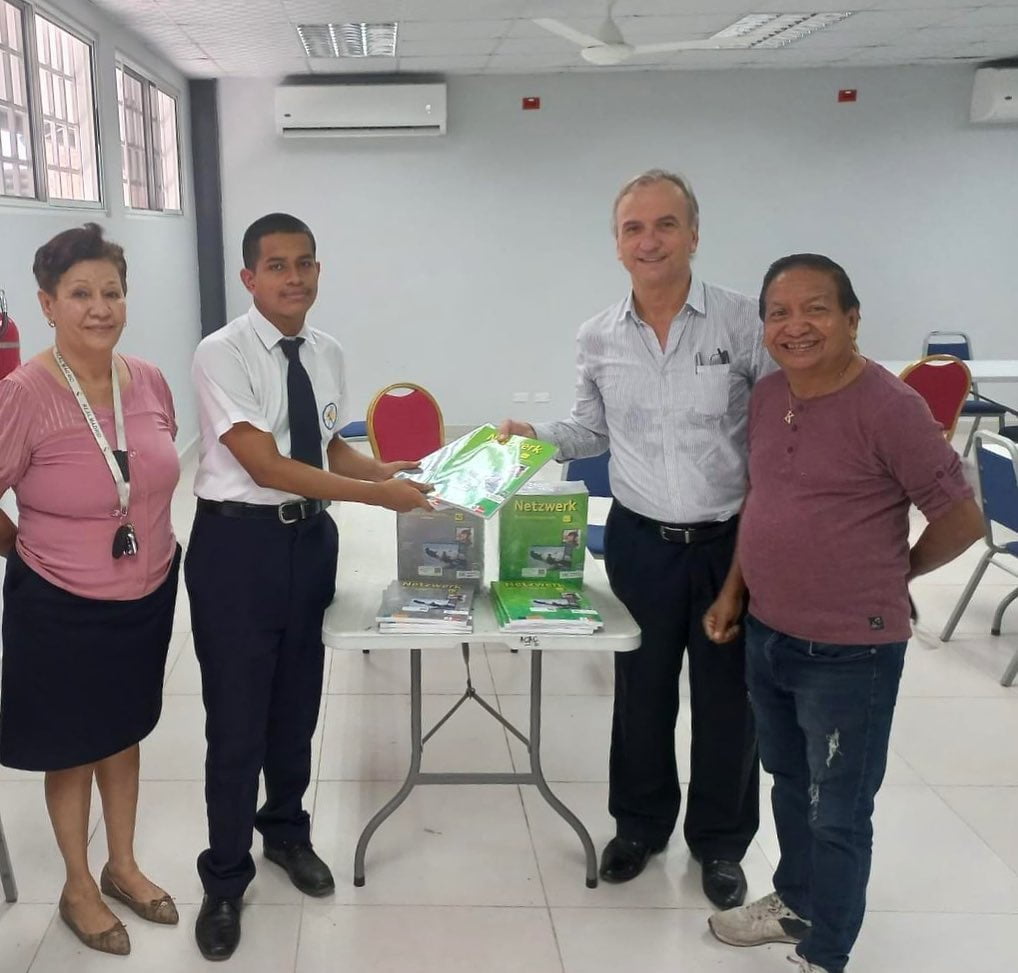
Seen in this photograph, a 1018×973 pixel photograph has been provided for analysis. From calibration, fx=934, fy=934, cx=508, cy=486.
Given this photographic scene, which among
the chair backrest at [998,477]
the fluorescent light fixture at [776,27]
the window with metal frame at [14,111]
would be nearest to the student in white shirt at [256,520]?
the chair backrest at [998,477]

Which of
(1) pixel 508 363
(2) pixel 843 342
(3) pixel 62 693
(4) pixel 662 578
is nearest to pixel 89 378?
(3) pixel 62 693

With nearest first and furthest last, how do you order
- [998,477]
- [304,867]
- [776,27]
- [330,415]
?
[330,415]
[304,867]
[998,477]
[776,27]

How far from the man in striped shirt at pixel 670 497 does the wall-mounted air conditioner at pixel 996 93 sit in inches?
266

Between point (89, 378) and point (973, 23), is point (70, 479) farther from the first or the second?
point (973, 23)

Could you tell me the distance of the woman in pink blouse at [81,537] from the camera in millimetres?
1895

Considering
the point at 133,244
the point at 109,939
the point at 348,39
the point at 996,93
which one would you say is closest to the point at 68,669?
the point at 109,939

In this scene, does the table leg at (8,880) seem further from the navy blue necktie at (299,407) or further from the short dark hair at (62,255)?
the short dark hair at (62,255)

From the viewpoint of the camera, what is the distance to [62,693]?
6.52ft

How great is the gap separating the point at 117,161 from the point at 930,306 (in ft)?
21.6

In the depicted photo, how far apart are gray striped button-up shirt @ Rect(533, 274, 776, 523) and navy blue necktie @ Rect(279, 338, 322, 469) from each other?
726 mm

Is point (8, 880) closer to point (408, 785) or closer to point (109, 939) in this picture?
point (109, 939)

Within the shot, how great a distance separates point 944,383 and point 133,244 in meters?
4.89

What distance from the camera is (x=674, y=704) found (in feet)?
7.77

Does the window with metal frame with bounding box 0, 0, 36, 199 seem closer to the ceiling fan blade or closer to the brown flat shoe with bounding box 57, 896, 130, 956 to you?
the ceiling fan blade
